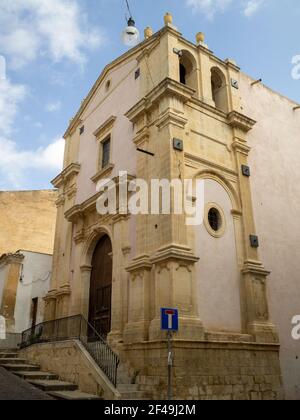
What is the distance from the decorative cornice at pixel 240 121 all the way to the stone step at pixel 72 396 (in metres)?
9.58

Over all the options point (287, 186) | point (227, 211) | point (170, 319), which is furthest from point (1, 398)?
point (287, 186)

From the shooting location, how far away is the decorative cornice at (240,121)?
1360 cm

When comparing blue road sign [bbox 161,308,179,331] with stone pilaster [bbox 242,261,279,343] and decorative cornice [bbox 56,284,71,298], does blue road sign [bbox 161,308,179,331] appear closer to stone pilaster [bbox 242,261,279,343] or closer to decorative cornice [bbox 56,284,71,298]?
stone pilaster [bbox 242,261,279,343]

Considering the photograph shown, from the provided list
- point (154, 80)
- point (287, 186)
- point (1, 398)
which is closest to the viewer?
point (1, 398)

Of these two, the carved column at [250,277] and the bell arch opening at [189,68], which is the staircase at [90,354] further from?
the bell arch opening at [189,68]

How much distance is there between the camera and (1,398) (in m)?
7.88

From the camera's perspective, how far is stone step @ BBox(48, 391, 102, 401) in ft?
27.1

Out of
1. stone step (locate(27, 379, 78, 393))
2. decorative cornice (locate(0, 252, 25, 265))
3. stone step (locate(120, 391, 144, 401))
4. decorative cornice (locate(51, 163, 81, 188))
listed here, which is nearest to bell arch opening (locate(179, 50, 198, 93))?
decorative cornice (locate(51, 163, 81, 188))

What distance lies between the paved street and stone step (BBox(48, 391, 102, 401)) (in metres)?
0.20

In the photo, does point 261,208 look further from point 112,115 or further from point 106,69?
point 106,69

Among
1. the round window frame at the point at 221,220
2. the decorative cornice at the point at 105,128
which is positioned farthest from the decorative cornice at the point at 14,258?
the round window frame at the point at 221,220

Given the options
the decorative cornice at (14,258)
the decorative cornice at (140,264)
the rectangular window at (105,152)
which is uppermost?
the rectangular window at (105,152)

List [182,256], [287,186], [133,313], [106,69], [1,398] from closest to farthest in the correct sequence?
[1,398] → [182,256] → [133,313] → [287,186] → [106,69]

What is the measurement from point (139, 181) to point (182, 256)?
3.17 metres
